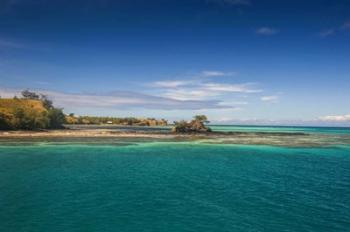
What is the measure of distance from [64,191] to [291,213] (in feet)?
53.9

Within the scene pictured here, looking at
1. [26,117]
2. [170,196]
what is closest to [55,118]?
[26,117]

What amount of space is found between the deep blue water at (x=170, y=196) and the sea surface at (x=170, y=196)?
0.06m

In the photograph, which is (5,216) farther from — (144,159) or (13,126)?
(13,126)

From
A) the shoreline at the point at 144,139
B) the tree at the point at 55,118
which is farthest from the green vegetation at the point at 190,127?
the tree at the point at 55,118

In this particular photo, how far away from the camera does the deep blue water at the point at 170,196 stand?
18.4 metres

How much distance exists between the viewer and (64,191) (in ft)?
81.1

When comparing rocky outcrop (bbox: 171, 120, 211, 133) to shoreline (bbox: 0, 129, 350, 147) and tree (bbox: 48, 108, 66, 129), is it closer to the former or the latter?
shoreline (bbox: 0, 129, 350, 147)

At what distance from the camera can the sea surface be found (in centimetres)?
1839

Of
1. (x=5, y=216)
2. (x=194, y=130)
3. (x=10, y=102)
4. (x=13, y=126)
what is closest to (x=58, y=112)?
(x=10, y=102)

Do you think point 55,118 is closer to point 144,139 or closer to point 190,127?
point 190,127

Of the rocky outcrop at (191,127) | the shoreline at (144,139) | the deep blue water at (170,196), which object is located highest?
the rocky outcrop at (191,127)

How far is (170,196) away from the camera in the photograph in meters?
23.9

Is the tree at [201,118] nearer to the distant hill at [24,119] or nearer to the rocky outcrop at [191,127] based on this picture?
the rocky outcrop at [191,127]

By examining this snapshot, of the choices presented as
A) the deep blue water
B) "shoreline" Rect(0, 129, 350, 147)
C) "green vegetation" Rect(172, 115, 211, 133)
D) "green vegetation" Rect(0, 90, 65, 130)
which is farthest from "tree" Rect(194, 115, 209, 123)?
the deep blue water
